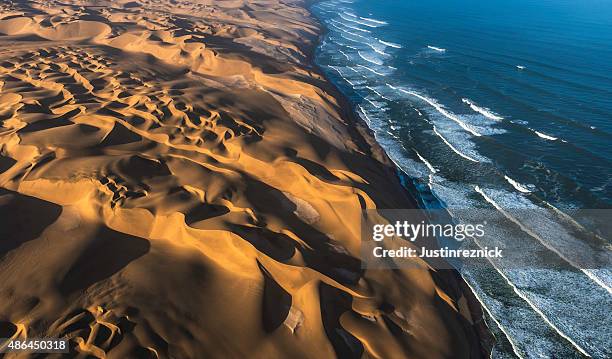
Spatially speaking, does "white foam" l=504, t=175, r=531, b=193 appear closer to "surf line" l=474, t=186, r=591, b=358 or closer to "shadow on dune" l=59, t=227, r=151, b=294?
"surf line" l=474, t=186, r=591, b=358

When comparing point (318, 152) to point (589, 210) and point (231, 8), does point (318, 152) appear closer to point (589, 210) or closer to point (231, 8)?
point (589, 210)

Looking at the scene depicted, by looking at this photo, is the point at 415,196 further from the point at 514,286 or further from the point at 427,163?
the point at 514,286

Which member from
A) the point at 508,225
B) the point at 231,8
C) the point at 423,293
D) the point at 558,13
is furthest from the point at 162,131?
the point at 558,13

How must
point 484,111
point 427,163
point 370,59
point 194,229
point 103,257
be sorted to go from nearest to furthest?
1. point 103,257
2. point 194,229
3. point 427,163
4. point 484,111
5. point 370,59

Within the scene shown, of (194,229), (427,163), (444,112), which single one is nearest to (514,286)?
(427,163)

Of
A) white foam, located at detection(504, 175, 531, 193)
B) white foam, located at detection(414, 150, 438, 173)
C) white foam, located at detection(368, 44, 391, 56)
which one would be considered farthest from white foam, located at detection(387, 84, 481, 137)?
white foam, located at detection(368, 44, 391, 56)

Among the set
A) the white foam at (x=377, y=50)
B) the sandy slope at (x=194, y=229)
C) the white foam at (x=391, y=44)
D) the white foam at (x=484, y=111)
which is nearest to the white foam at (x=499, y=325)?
the sandy slope at (x=194, y=229)

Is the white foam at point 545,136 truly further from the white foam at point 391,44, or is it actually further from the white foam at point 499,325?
the white foam at point 391,44
